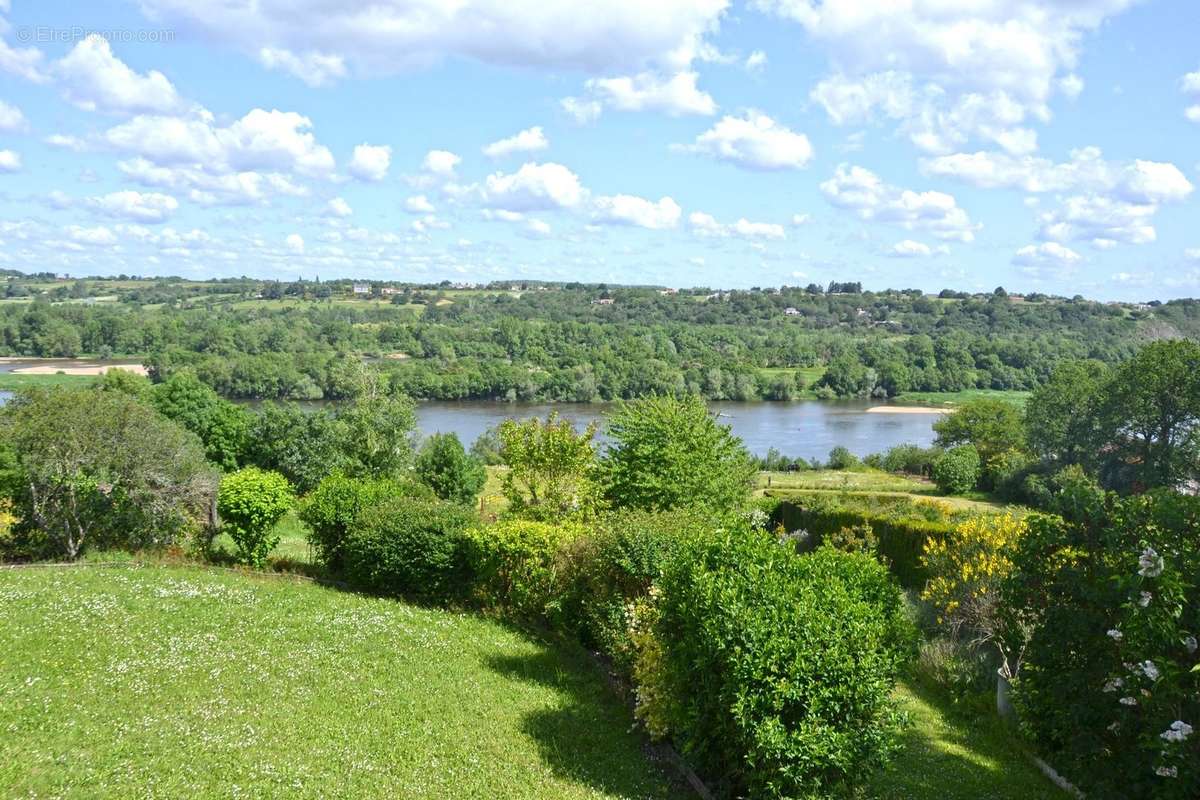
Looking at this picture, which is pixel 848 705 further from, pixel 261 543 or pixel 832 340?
pixel 832 340

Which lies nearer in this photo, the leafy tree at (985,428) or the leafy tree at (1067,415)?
the leafy tree at (1067,415)

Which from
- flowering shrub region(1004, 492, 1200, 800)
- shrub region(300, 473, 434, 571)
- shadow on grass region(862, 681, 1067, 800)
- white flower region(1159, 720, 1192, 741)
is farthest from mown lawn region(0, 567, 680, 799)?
white flower region(1159, 720, 1192, 741)

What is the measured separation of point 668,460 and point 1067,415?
136 ft

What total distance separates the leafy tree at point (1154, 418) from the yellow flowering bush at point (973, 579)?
3457cm

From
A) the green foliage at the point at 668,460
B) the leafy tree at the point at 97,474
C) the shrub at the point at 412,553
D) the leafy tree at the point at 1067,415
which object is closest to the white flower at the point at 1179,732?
the shrub at the point at 412,553

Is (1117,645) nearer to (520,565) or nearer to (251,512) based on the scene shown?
(520,565)

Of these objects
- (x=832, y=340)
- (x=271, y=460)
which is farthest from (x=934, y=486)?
(x=832, y=340)

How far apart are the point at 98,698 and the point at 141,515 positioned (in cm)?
898

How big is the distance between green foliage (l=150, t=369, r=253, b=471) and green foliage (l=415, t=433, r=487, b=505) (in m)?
8.78

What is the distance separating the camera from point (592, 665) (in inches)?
501

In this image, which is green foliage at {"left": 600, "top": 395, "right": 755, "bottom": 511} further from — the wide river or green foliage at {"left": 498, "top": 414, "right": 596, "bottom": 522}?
the wide river

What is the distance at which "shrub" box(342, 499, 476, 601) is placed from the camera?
1535 centimetres

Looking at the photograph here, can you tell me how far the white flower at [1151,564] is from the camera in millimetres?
6234

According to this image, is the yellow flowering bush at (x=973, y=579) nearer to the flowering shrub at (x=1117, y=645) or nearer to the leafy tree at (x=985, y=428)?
the flowering shrub at (x=1117, y=645)
